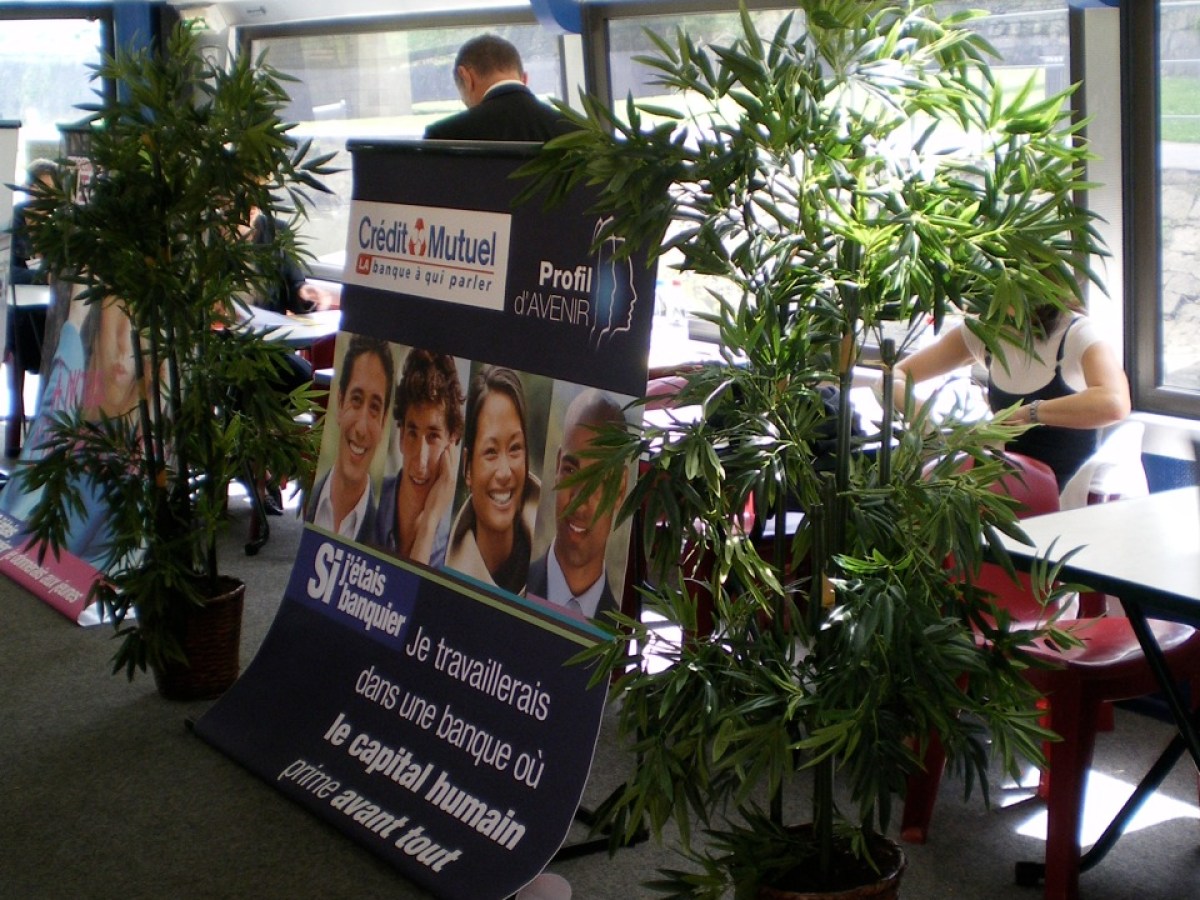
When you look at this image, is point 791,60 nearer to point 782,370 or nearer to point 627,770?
point 782,370

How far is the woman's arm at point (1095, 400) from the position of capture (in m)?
3.68

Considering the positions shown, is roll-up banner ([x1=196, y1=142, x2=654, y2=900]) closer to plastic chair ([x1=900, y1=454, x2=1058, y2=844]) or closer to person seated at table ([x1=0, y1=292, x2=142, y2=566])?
plastic chair ([x1=900, y1=454, x2=1058, y2=844])

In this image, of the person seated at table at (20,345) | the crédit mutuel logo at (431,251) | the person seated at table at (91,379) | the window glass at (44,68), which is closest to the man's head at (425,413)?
the crédit mutuel logo at (431,251)

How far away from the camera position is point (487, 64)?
4707 millimetres

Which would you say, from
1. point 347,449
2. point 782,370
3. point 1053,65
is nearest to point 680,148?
point 782,370

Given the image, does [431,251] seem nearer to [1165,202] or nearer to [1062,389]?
[1062,389]

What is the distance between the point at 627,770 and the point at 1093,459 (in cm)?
159

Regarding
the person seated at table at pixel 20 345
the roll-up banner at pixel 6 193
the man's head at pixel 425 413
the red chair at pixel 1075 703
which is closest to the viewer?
the red chair at pixel 1075 703

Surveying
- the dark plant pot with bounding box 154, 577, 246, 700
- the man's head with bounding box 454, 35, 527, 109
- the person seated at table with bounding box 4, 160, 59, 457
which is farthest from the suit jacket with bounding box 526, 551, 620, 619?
the person seated at table with bounding box 4, 160, 59, 457

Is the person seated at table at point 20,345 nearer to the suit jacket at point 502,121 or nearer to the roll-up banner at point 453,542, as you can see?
the suit jacket at point 502,121

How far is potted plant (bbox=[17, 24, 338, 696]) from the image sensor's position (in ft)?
12.3

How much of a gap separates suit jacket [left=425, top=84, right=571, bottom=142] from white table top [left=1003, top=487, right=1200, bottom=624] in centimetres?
219

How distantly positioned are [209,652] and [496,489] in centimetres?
145

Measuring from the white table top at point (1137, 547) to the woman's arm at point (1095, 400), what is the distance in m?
0.70
